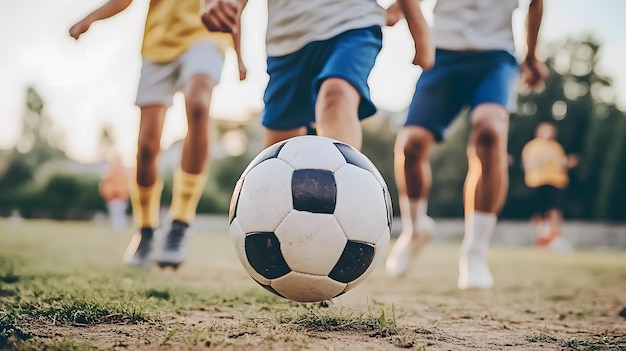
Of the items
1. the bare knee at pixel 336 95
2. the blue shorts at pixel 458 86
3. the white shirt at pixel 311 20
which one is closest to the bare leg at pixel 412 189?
the blue shorts at pixel 458 86

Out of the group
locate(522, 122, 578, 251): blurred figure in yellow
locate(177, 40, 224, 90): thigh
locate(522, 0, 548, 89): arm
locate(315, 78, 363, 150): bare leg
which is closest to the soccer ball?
locate(315, 78, 363, 150): bare leg

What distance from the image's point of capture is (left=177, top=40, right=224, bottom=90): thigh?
3701 millimetres

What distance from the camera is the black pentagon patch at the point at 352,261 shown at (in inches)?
73.4

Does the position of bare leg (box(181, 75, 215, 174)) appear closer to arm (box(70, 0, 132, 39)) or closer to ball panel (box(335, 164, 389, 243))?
arm (box(70, 0, 132, 39))

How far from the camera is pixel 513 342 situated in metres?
1.82

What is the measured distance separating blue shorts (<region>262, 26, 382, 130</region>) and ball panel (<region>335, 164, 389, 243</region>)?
0.65 m

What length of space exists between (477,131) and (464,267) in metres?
0.84

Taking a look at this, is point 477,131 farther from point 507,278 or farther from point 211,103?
point 211,103

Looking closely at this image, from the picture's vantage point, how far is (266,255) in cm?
189

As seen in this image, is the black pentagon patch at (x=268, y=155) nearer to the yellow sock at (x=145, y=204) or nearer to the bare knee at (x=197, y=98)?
the bare knee at (x=197, y=98)

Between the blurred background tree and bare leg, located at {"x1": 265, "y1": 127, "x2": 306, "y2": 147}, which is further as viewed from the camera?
the blurred background tree

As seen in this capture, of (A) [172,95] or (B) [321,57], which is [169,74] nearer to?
(A) [172,95]

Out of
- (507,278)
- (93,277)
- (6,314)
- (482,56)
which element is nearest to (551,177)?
(507,278)

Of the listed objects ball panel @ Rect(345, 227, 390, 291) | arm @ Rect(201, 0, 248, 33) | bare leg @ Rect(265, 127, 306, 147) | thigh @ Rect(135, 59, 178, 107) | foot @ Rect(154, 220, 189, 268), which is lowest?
foot @ Rect(154, 220, 189, 268)
